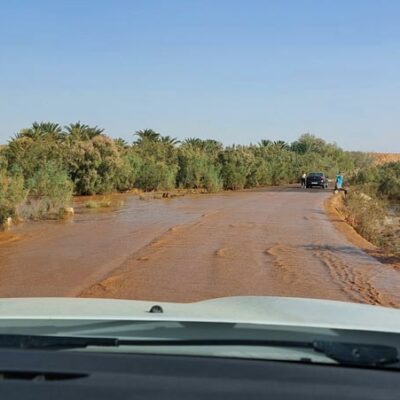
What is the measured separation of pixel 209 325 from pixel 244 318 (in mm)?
236

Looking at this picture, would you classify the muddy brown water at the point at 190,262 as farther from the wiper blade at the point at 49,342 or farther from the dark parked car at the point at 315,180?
the dark parked car at the point at 315,180

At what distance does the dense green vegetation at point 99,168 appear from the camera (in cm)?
2908

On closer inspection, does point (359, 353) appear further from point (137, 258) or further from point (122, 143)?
point (122, 143)

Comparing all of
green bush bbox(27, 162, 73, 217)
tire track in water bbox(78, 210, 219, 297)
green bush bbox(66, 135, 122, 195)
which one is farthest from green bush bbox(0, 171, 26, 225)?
green bush bbox(66, 135, 122, 195)

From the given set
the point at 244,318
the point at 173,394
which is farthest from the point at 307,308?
the point at 173,394

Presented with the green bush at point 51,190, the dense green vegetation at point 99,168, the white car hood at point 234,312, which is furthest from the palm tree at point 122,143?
the white car hood at point 234,312

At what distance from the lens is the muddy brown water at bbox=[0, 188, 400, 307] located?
11297 millimetres

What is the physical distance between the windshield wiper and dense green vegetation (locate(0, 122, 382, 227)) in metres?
20.7

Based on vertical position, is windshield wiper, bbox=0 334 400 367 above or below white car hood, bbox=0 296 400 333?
above

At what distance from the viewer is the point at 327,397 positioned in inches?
87.9

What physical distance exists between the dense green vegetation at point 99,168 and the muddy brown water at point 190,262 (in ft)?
14.3

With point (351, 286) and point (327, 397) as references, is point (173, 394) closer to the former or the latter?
point (327, 397)

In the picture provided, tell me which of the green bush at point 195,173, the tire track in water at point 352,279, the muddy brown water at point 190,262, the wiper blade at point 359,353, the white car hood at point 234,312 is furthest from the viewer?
the green bush at point 195,173

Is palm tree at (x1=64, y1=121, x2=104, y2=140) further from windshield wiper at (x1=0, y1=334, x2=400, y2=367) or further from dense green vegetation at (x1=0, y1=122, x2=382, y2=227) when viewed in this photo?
windshield wiper at (x1=0, y1=334, x2=400, y2=367)
